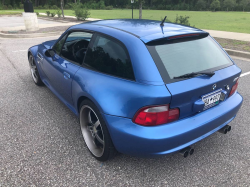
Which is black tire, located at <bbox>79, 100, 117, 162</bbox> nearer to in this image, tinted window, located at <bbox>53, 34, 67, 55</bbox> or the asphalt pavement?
the asphalt pavement

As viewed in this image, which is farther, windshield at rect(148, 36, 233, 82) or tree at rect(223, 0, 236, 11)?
tree at rect(223, 0, 236, 11)

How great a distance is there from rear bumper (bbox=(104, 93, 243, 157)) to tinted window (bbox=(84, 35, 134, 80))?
1.59 feet

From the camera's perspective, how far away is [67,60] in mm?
3018

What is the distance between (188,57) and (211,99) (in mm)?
514

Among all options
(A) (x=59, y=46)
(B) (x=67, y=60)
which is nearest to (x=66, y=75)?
(B) (x=67, y=60)

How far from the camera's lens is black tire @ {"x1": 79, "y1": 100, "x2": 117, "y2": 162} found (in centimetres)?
224

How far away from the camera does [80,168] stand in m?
2.42

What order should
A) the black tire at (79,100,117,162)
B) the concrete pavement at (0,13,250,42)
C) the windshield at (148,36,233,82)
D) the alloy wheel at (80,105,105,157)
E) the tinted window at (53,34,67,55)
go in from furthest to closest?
1. the concrete pavement at (0,13,250,42)
2. the tinted window at (53,34,67,55)
3. the alloy wheel at (80,105,105,157)
4. the black tire at (79,100,117,162)
5. the windshield at (148,36,233,82)

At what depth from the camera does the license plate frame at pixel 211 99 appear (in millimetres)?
2207

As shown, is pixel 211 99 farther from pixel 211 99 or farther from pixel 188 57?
pixel 188 57

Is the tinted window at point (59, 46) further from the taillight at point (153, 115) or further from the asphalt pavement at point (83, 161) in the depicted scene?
the taillight at point (153, 115)

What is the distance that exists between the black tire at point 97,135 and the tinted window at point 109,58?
1.42 ft

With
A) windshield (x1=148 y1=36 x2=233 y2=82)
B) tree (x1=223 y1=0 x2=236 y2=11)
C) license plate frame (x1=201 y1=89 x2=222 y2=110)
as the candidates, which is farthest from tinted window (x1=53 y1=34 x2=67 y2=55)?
tree (x1=223 y1=0 x2=236 y2=11)

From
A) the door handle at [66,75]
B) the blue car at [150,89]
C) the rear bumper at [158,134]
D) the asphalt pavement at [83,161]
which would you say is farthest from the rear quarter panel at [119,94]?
the asphalt pavement at [83,161]
